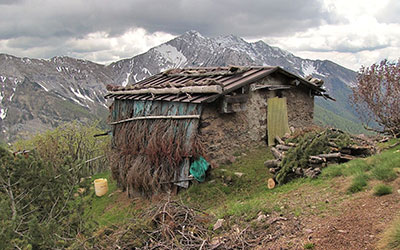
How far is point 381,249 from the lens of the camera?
357 centimetres

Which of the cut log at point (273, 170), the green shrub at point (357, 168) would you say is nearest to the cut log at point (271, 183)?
the cut log at point (273, 170)

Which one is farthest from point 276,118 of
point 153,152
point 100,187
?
point 100,187

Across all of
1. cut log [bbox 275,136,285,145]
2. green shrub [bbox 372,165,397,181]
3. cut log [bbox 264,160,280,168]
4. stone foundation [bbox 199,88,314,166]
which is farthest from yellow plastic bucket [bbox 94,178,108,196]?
green shrub [bbox 372,165,397,181]

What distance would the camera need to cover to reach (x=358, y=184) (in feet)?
18.6

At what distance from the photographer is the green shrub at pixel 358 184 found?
5.61 m

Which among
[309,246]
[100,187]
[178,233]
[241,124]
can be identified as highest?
[241,124]

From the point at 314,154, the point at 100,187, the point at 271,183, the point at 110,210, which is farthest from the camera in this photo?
the point at 100,187

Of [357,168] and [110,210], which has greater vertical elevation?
[357,168]

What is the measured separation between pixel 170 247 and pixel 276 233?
64.9 inches

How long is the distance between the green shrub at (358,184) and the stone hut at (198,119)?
14.9 ft

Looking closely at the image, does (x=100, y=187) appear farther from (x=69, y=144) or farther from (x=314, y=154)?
(x=69, y=144)

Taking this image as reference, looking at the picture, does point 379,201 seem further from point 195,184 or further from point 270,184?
point 195,184

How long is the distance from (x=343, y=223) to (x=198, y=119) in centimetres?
563

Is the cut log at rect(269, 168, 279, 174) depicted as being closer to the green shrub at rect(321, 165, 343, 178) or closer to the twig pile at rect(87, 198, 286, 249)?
the green shrub at rect(321, 165, 343, 178)
